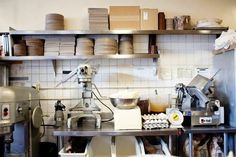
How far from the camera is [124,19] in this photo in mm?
A: 3346

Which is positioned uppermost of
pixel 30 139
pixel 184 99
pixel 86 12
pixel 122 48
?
pixel 86 12

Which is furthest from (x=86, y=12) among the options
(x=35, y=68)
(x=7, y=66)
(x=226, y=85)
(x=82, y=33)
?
(x=226, y=85)

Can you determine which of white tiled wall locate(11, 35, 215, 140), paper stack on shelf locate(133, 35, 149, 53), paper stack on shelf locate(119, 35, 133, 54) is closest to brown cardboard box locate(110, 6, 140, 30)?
paper stack on shelf locate(119, 35, 133, 54)

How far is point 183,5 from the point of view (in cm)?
361

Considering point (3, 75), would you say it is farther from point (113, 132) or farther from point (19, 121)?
point (113, 132)

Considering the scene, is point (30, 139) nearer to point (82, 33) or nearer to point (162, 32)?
point (82, 33)

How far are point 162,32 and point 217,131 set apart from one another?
1.31 meters

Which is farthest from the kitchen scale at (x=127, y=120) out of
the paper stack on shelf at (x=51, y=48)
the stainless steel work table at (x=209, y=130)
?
the paper stack on shelf at (x=51, y=48)

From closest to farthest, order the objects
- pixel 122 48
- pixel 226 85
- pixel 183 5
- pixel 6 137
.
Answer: pixel 6 137, pixel 226 85, pixel 122 48, pixel 183 5

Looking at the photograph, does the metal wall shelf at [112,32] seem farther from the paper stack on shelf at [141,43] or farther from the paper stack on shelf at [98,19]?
the paper stack on shelf at [141,43]

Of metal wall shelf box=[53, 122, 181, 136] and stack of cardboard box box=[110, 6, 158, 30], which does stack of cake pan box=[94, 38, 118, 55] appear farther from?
metal wall shelf box=[53, 122, 181, 136]

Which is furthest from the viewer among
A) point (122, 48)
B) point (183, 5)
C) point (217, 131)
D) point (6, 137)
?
point (183, 5)

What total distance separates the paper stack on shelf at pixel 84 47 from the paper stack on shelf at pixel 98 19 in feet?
0.56

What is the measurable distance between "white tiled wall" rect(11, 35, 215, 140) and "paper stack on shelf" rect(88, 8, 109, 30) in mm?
465
